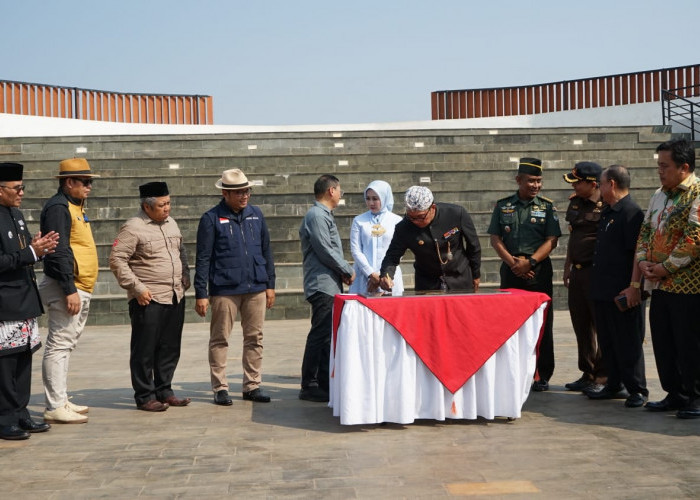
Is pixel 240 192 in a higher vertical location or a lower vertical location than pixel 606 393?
higher

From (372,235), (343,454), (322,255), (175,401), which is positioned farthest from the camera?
(372,235)

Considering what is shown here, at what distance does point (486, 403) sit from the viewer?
18.3 ft

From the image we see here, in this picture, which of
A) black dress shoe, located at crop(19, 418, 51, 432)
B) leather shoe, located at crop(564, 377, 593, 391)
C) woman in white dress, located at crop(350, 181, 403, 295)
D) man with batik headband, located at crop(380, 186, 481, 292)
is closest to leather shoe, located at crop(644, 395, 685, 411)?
leather shoe, located at crop(564, 377, 593, 391)

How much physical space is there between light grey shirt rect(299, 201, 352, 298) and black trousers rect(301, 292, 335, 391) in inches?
2.9

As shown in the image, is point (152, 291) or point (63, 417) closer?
point (63, 417)

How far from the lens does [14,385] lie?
5.39 metres

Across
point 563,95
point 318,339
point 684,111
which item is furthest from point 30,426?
point 563,95

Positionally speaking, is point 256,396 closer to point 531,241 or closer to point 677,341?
point 531,241

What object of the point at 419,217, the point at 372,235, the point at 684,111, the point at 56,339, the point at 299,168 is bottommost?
the point at 56,339

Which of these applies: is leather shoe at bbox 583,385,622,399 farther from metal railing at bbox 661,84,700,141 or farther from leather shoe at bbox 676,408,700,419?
metal railing at bbox 661,84,700,141

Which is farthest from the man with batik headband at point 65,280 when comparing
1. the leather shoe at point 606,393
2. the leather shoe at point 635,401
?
the leather shoe at point 635,401

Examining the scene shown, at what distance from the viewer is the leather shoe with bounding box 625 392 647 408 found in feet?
19.8

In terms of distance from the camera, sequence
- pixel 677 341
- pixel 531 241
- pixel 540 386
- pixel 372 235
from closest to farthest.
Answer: pixel 677 341
pixel 540 386
pixel 531 241
pixel 372 235

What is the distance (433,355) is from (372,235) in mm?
1953
